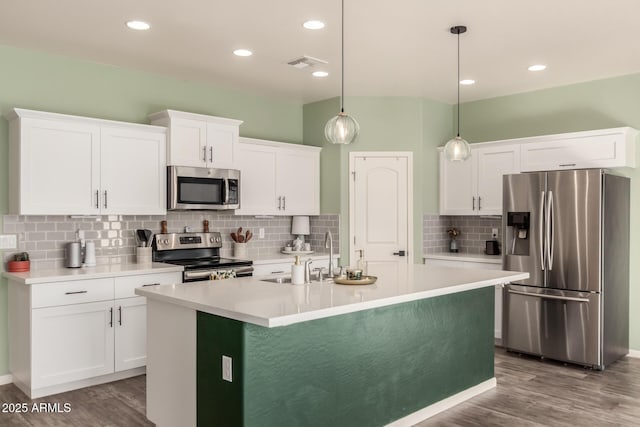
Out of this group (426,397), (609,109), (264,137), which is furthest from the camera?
(264,137)

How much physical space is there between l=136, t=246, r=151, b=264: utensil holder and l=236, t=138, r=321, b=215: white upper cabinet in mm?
1099

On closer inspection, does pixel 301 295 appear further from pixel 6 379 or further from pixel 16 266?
pixel 6 379

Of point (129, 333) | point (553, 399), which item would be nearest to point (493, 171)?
point (553, 399)

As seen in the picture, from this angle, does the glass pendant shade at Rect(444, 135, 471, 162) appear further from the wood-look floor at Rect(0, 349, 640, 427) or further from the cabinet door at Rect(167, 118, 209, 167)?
the cabinet door at Rect(167, 118, 209, 167)

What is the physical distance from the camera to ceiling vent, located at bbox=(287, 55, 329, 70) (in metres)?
4.53

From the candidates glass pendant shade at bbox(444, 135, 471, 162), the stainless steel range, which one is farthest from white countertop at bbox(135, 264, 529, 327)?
the stainless steel range

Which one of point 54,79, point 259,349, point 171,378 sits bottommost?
point 171,378

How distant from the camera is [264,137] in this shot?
6.23 meters

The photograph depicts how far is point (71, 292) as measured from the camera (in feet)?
13.5

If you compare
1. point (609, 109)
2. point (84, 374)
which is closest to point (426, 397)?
point (84, 374)

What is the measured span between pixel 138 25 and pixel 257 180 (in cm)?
228

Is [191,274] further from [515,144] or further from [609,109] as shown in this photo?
[609,109]

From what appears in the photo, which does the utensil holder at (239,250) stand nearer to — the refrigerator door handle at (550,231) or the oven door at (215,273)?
the oven door at (215,273)

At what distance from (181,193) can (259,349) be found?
2.62 m
